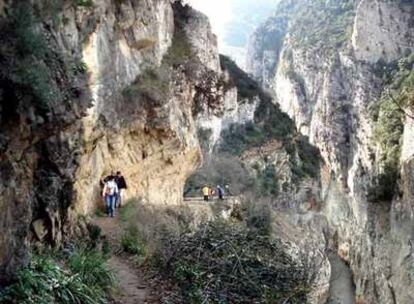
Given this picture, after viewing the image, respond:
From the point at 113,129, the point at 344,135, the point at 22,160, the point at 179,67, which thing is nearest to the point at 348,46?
the point at 344,135

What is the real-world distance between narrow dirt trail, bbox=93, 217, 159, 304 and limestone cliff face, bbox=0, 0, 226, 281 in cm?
111

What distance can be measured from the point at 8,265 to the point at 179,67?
18804 millimetres

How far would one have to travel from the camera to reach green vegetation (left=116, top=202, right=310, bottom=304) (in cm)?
994

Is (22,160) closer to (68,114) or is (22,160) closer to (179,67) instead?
(68,114)

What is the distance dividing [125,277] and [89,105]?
12.0 ft

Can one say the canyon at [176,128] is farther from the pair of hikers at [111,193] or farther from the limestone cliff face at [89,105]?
the pair of hikers at [111,193]

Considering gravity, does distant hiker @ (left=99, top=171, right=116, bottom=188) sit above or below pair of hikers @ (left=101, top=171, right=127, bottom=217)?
above

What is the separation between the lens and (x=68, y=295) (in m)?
8.41

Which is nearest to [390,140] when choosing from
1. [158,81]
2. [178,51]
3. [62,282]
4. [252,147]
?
[252,147]

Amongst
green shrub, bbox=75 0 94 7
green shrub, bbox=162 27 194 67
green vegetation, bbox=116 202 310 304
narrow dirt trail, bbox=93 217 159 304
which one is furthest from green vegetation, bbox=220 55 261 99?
green vegetation, bbox=116 202 310 304

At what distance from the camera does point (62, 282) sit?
8.47 m

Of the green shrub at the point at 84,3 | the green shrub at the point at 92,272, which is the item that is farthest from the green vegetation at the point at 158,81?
the green shrub at the point at 92,272

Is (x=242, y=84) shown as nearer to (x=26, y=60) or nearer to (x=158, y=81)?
(x=158, y=81)

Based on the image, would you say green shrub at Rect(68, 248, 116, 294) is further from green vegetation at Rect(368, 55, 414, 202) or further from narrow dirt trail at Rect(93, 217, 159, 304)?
green vegetation at Rect(368, 55, 414, 202)
